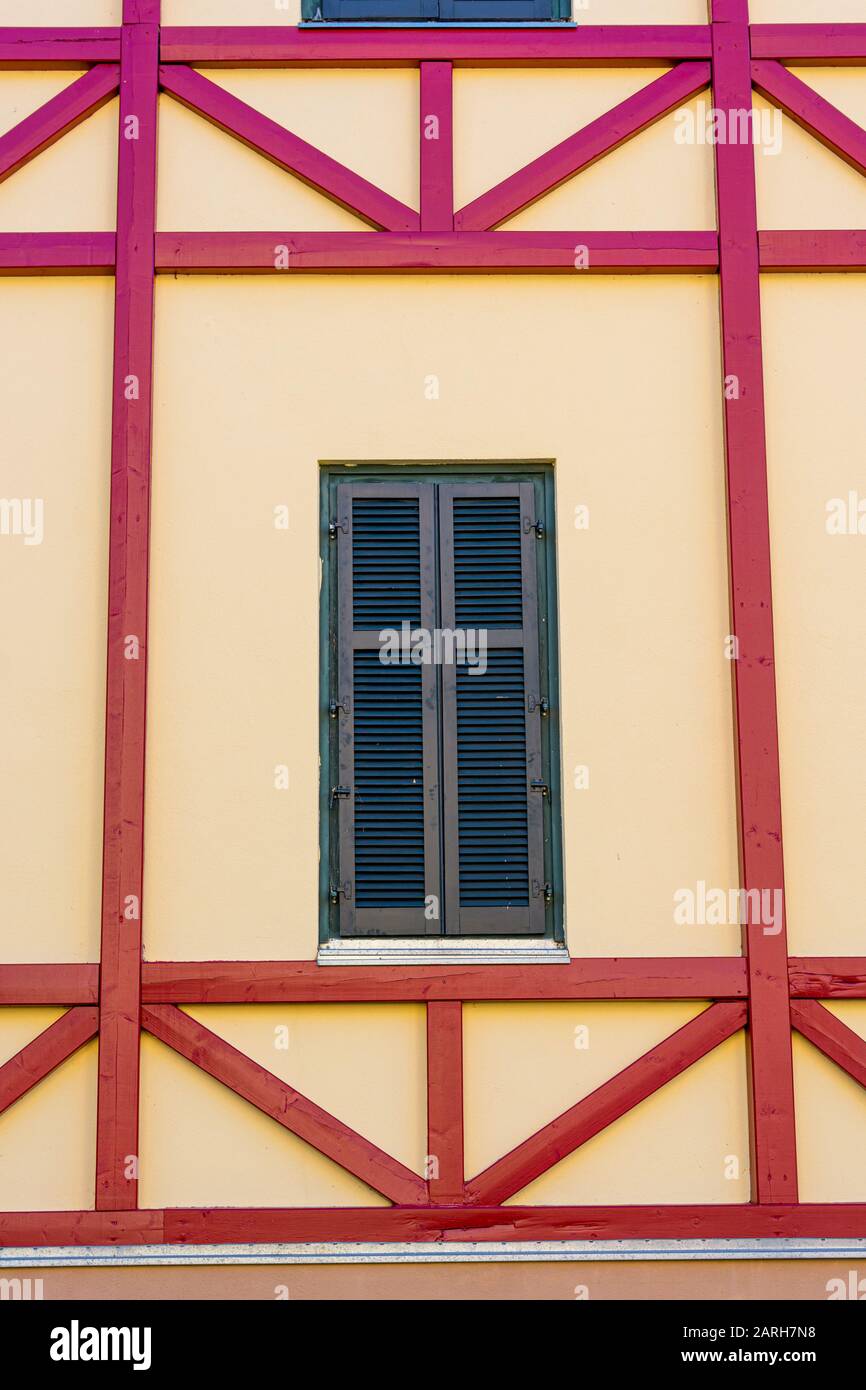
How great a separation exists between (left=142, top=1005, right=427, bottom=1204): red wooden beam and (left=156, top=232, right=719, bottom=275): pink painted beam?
10.1 ft

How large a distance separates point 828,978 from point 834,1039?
0.23m

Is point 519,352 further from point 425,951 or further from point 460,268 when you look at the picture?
point 425,951

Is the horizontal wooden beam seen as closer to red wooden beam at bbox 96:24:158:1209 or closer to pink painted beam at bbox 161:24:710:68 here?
red wooden beam at bbox 96:24:158:1209

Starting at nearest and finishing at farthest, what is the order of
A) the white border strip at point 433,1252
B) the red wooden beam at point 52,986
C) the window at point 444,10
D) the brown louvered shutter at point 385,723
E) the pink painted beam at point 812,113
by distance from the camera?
the white border strip at point 433,1252 → the red wooden beam at point 52,986 → the brown louvered shutter at point 385,723 → the pink painted beam at point 812,113 → the window at point 444,10

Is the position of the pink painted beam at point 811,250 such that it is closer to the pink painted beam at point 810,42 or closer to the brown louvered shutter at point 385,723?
the pink painted beam at point 810,42

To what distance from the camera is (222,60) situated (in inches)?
249

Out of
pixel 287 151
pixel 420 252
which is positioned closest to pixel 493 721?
pixel 420 252

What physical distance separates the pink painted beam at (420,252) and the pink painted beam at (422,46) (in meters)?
0.78

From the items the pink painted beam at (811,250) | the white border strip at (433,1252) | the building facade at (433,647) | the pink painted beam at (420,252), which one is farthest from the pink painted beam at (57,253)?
the white border strip at (433,1252)

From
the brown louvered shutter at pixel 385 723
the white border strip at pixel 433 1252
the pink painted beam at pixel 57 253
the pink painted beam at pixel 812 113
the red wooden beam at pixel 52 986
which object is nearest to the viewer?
the white border strip at pixel 433 1252

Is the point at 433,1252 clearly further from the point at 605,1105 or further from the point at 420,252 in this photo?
the point at 420,252

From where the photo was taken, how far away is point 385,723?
241 inches

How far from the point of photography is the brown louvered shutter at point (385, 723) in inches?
236
